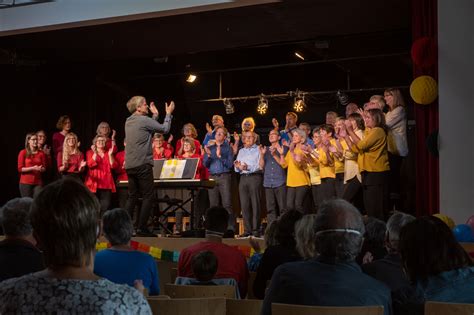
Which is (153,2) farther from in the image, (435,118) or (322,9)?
(435,118)

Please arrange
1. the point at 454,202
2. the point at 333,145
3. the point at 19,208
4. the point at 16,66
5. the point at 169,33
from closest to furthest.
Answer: the point at 19,208 → the point at 454,202 → the point at 333,145 → the point at 169,33 → the point at 16,66

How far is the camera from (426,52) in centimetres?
755

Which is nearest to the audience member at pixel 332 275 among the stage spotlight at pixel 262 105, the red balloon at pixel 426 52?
the red balloon at pixel 426 52

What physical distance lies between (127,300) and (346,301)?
1011 millimetres

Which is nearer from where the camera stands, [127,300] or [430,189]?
[127,300]

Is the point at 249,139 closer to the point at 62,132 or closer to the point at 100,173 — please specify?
the point at 100,173

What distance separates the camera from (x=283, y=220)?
4.06 meters

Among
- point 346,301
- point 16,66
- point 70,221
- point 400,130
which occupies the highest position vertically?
point 16,66

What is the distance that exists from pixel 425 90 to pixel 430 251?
543 cm

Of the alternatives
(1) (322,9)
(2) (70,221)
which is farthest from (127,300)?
(1) (322,9)

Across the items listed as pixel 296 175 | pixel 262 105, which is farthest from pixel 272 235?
pixel 262 105

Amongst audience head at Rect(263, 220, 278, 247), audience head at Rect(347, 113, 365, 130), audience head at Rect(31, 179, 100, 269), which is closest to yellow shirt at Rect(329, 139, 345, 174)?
audience head at Rect(347, 113, 365, 130)

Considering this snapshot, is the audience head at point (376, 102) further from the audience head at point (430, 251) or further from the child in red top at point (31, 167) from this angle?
the audience head at point (430, 251)

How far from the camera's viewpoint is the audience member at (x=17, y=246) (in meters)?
3.11
